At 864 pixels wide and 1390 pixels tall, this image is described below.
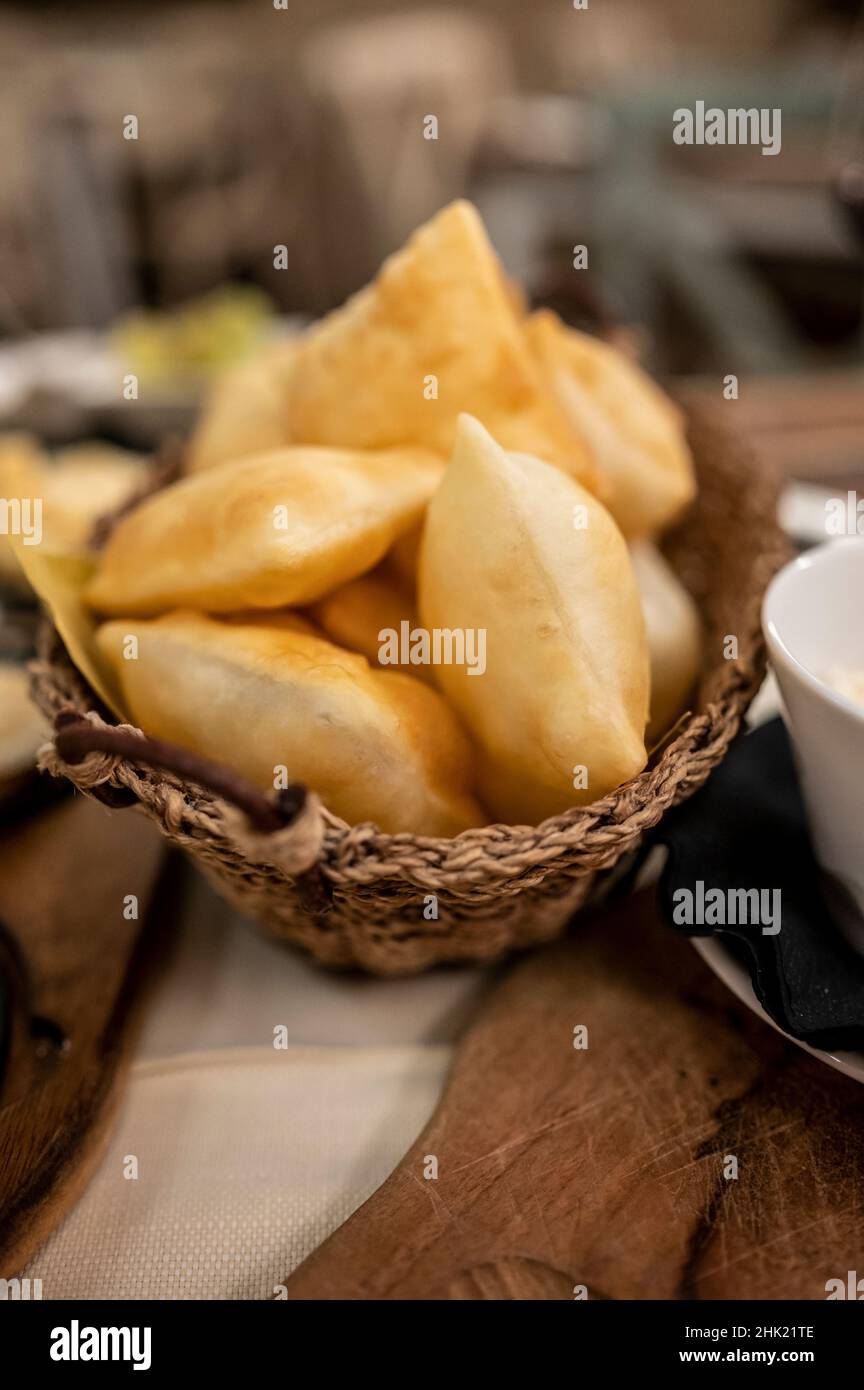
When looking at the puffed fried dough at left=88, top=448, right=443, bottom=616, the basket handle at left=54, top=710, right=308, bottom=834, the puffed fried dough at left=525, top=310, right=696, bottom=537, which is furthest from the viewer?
the puffed fried dough at left=525, top=310, right=696, bottom=537

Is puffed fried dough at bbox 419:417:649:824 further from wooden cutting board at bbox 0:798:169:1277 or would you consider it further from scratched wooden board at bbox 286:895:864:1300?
wooden cutting board at bbox 0:798:169:1277

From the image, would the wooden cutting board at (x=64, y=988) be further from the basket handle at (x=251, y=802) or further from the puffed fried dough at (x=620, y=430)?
→ the puffed fried dough at (x=620, y=430)

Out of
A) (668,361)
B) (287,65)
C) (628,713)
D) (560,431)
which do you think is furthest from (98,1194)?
(287,65)

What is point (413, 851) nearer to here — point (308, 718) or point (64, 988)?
point (308, 718)

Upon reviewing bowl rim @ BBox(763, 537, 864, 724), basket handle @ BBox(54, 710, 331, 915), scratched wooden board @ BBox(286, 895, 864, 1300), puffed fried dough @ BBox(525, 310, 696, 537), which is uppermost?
puffed fried dough @ BBox(525, 310, 696, 537)

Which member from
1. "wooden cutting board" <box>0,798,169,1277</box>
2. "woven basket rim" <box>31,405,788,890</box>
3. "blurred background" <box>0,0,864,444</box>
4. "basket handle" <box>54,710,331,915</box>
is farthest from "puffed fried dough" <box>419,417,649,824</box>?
"blurred background" <box>0,0,864,444</box>

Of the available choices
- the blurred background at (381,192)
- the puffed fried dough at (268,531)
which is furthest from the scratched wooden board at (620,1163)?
the blurred background at (381,192)
